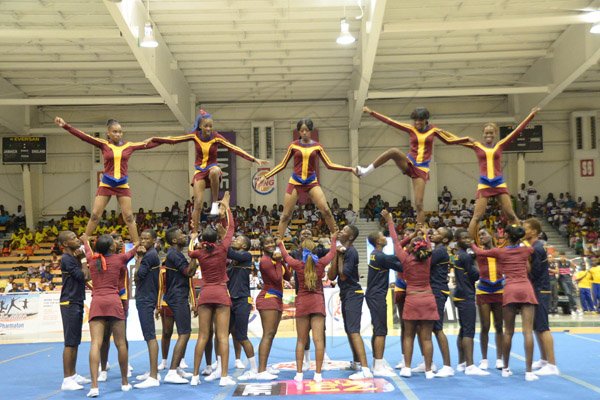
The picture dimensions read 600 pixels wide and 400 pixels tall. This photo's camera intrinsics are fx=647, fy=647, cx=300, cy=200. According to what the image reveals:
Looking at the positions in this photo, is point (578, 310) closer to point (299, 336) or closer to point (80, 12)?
point (299, 336)

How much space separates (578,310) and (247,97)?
17.0m

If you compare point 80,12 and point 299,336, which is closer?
point 299,336

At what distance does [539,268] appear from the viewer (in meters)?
9.72

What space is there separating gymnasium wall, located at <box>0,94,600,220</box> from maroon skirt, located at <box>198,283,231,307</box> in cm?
2098

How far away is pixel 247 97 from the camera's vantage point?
2964cm

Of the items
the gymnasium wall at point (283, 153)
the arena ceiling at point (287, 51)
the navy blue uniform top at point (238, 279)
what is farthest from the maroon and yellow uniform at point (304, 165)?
the gymnasium wall at point (283, 153)

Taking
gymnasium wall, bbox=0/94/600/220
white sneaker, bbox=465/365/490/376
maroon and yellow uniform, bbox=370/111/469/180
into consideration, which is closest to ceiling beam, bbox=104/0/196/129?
gymnasium wall, bbox=0/94/600/220

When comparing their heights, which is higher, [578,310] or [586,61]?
[586,61]

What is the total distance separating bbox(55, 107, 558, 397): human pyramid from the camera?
Answer: 9289mm

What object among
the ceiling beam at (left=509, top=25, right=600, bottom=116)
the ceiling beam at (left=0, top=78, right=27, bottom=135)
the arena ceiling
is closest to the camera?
the arena ceiling

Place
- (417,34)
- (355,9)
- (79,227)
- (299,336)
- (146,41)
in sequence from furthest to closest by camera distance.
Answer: (79,227) → (417,34) → (355,9) → (146,41) → (299,336)

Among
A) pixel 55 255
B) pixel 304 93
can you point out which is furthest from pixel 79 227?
pixel 304 93

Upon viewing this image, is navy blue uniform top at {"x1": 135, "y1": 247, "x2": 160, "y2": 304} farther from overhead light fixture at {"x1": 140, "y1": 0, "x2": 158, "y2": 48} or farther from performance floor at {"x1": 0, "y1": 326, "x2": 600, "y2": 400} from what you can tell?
overhead light fixture at {"x1": 140, "y1": 0, "x2": 158, "y2": 48}

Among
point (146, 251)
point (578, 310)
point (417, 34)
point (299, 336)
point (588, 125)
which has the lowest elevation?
point (578, 310)
